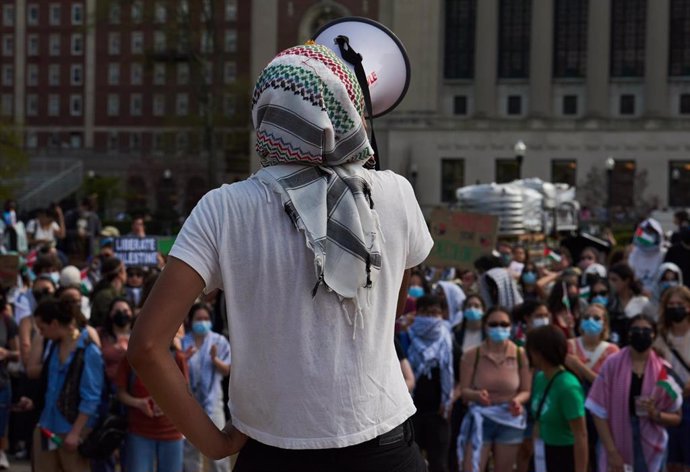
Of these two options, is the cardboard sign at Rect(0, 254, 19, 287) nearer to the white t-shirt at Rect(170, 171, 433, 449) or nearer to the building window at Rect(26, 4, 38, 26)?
the white t-shirt at Rect(170, 171, 433, 449)

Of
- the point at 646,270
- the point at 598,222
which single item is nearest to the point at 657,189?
the point at 598,222

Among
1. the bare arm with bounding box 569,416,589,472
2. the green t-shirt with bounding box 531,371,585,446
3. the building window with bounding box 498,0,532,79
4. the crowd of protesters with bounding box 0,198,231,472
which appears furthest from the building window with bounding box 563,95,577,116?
the bare arm with bounding box 569,416,589,472

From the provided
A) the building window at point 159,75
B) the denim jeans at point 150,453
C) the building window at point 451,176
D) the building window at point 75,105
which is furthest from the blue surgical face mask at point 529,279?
the building window at point 75,105

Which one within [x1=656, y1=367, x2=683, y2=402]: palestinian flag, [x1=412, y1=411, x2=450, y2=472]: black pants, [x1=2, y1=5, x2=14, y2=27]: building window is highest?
[x1=2, y1=5, x2=14, y2=27]: building window

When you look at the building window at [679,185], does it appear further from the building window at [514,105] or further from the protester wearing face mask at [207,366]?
the protester wearing face mask at [207,366]

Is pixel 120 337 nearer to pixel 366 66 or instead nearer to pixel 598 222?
pixel 366 66

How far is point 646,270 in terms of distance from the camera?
16.2 metres

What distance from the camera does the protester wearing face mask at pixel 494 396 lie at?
953cm

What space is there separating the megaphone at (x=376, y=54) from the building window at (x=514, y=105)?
242ft

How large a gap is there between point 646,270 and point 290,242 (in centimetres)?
1404

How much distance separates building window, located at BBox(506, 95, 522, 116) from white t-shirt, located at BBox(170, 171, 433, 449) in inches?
2937

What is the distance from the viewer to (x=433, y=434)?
990 centimetres

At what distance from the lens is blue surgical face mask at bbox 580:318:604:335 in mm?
→ 9734

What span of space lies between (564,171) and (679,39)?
1168cm
